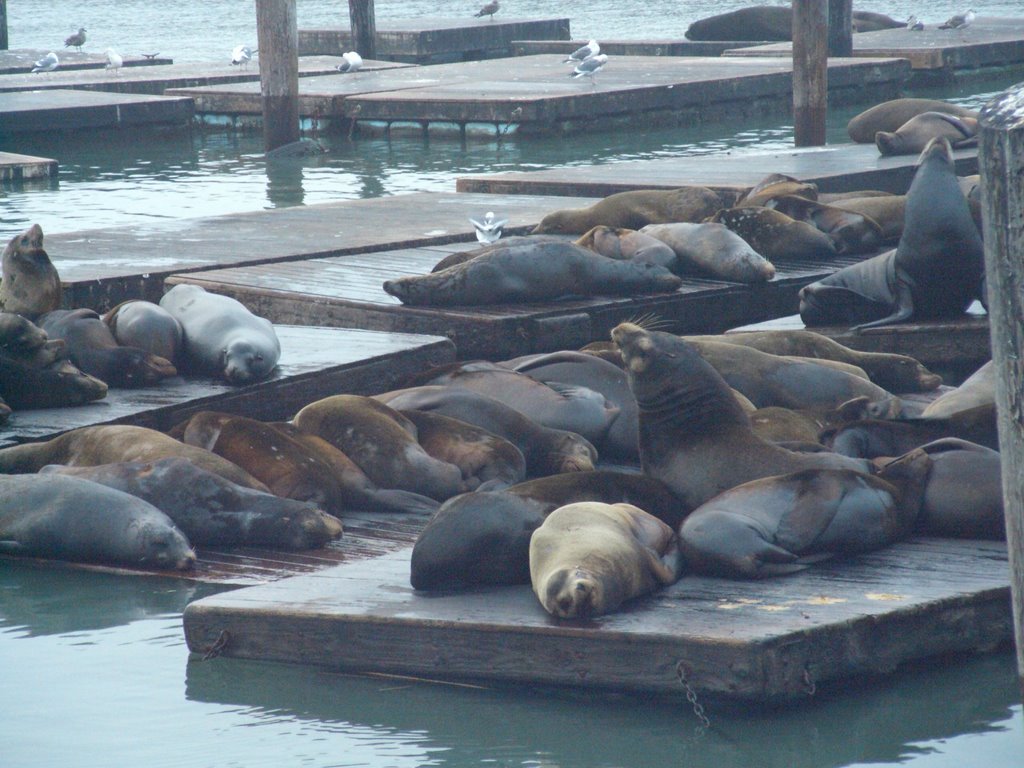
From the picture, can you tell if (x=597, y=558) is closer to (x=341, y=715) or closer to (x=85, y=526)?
(x=341, y=715)

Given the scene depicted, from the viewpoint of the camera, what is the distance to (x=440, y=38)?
28938 millimetres

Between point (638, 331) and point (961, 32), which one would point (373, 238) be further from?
point (961, 32)

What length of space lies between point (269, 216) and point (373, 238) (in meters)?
1.55

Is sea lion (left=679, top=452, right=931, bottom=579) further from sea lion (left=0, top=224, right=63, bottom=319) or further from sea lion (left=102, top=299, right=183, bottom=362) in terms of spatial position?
sea lion (left=0, top=224, right=63, bottom=319)

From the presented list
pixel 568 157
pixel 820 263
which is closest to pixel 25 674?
pixel 820 263

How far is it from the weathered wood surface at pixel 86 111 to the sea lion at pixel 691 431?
15124 mm

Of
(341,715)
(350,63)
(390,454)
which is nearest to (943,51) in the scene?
(350,63)

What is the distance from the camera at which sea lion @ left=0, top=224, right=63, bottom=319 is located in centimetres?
668

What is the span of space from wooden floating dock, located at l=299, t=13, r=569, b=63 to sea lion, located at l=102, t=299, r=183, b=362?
2277 cm

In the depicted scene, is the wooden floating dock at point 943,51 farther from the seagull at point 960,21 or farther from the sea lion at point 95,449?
the sea lion at point 95,449

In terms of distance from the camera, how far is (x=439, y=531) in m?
3.95

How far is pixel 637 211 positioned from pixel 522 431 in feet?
12.6

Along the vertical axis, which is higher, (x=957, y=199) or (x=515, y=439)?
(x=957, y=199)

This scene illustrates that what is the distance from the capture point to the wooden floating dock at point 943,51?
23.4 m
